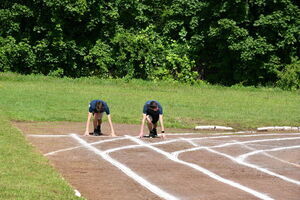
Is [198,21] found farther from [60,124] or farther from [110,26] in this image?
[60,124]

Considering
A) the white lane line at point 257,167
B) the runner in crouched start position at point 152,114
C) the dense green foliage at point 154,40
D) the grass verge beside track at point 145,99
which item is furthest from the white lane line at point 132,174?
the dense green foliage at point 154,40

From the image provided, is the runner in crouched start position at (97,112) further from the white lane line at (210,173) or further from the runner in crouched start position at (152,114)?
the white lane line at (210,173)

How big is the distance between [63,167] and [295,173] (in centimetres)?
526

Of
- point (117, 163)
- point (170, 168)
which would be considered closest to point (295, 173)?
point (170, 168)

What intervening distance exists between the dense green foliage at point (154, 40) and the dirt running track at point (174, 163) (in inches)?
903

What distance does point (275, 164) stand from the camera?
15031mm

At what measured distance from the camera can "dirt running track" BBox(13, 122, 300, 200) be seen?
11.5m

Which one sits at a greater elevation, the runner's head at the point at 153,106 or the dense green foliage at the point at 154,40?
the dense green foliage at the point at 154,40

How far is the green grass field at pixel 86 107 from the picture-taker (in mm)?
11719

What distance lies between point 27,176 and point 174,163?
4103mm

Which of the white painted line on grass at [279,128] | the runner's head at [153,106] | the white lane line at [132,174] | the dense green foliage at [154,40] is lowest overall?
the white lane line at [132,174]

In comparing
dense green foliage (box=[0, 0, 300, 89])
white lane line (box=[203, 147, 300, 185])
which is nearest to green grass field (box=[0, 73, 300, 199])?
dense green foliage (box=[0, 0, 300, 89])

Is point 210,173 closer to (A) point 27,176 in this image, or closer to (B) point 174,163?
(B) point 174,163

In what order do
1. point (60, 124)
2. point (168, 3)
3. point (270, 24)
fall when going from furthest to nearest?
1. point (168, 3)
2. point (270, 24)
3. point (60, 124)
